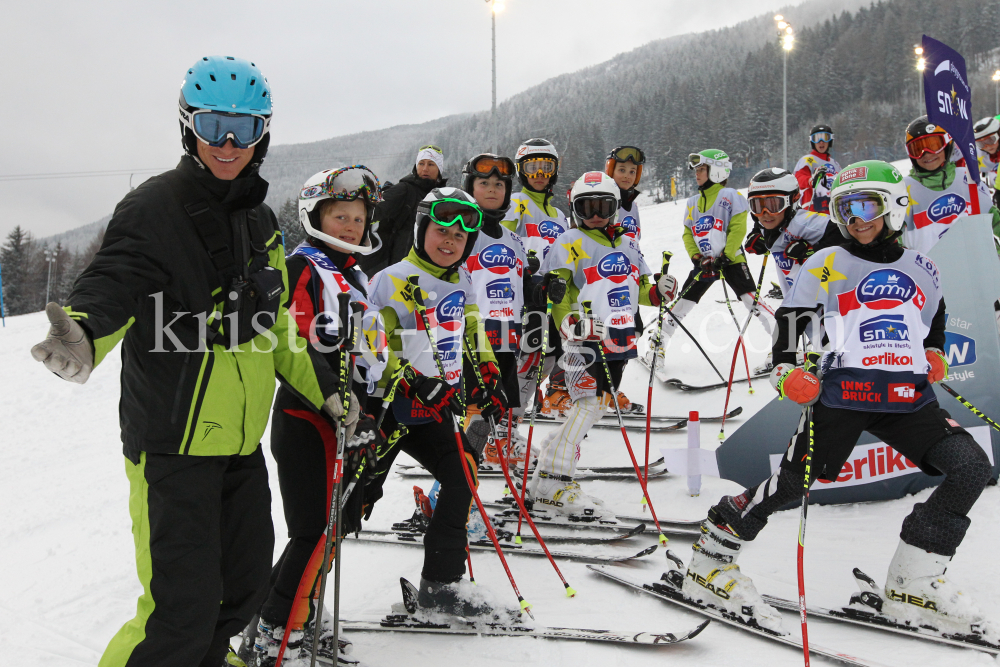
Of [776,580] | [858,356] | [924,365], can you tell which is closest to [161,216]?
[858,356]

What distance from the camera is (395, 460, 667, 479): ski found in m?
6.26

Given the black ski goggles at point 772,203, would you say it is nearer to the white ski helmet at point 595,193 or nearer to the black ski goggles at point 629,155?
the black ski goggles at point 629,155

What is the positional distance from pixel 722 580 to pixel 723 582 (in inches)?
0.5

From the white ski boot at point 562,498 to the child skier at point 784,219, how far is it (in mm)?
3170

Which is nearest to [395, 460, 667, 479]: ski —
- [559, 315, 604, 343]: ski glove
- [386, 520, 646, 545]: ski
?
[386, 520, 646, 545]: ski

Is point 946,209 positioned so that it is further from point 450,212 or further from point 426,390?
point 426,390

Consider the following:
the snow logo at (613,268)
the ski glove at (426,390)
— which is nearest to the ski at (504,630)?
the ski glove at (426,390)

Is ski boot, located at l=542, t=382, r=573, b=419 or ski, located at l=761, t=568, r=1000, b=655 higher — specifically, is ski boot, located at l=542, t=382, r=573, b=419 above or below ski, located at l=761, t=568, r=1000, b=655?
above

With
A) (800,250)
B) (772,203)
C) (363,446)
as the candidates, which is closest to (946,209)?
(800,250)

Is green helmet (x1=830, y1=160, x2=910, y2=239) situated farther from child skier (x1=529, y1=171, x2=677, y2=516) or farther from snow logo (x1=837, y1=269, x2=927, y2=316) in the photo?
child skier (x1=529, y1=171, x2=677, y2=516)

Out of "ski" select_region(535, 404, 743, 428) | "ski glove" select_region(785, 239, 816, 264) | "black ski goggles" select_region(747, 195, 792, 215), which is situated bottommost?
"ski" select_region(535, 404, 743, 428)

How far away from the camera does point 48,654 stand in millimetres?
3334

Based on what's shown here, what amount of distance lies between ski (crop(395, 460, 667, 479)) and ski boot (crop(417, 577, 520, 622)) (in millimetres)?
2481

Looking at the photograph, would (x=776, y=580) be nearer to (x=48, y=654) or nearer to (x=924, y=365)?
(x=924, y=365)
